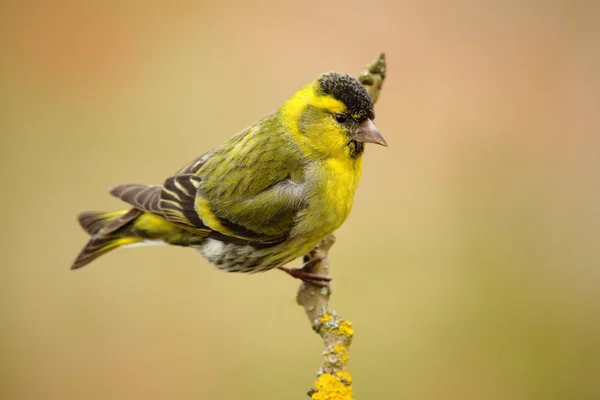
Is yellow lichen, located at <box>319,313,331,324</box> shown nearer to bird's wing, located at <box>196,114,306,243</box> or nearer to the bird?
the bird

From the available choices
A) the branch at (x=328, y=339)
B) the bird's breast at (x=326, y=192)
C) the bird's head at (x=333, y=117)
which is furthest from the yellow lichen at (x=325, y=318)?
the bird's head at (x=333, y=117)

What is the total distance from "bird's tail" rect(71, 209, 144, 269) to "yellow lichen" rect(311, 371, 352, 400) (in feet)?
3.65

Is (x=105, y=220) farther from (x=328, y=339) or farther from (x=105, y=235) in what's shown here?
(x=328, y=339)

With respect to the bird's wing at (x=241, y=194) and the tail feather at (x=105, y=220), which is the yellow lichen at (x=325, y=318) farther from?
the tail feather at (x=105, y=220)

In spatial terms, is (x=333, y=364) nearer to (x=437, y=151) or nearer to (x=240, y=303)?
(x=240, y=303)

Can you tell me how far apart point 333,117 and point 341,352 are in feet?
2.62

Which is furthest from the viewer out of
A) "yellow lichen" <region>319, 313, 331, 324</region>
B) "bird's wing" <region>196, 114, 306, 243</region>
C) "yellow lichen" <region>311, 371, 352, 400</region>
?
"bird's wing" <region>196, 114, 306, 243</region>

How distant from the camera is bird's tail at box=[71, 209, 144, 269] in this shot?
2.89 m

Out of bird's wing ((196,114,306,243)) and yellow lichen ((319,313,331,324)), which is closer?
yellow lichen ((319,313,331,324))

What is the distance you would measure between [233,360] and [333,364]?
197cm

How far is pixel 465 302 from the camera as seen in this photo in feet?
13.7

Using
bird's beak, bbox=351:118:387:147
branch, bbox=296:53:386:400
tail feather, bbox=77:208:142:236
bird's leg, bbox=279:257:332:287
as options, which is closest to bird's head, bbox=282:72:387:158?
bird's beak, bbox=351:118:387:147

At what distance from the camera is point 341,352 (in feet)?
7.30

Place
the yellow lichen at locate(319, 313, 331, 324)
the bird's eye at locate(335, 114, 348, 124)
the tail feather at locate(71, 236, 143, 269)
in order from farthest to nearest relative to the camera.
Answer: the tail feather at locate(71, 236, 143, 269) → the bird's eye at locate(335, 114, 348, 124) → the yellow lichen at locate(319, 313, 331, 324)
